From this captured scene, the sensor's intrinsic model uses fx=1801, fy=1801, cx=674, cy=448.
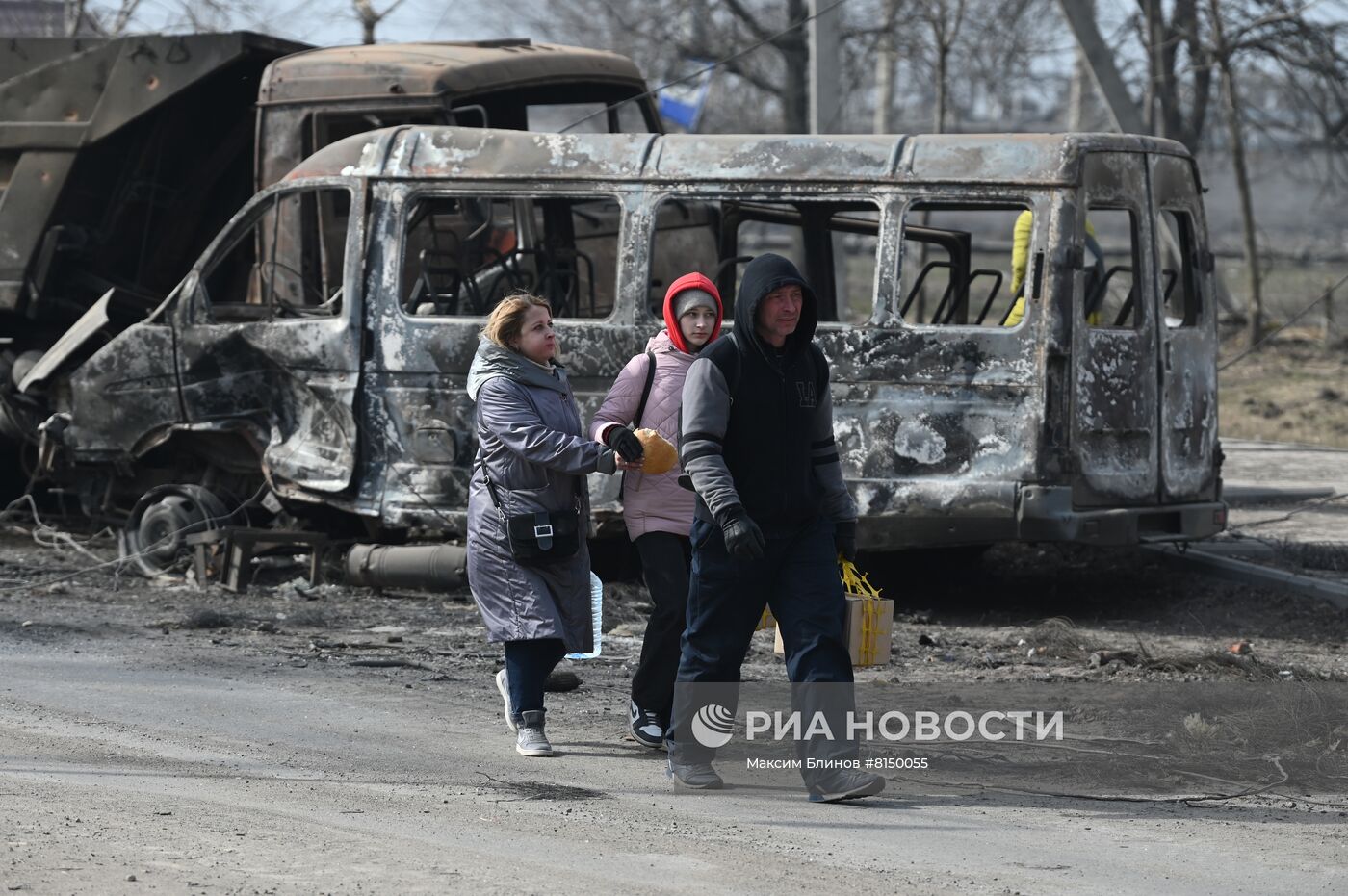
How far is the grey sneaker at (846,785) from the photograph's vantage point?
5.36 metres

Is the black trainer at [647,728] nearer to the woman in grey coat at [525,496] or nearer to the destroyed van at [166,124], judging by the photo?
the woman in grey coat at [525,496]

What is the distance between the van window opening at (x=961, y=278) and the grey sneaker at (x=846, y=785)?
388 cm

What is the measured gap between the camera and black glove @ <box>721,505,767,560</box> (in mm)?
5188

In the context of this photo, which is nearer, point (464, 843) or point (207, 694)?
point (464, 843)

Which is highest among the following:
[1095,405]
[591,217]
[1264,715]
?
[591,217]

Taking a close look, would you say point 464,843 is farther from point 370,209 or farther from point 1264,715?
point 370,209

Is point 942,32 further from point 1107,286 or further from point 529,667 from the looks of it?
point 529,667

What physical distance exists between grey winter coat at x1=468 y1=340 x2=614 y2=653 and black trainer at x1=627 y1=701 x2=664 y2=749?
0.97ft

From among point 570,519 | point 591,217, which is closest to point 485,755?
point 570,519

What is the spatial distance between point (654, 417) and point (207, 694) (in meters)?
2.17

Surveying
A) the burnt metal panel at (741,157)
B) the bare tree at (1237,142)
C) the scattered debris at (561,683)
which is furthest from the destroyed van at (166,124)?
the bare tree at (1237,142)

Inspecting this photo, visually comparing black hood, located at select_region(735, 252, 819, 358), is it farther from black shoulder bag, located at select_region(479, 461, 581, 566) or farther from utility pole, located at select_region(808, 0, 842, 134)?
utility pole, located at select_region(808, 0, 842, 134)

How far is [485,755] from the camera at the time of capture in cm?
597

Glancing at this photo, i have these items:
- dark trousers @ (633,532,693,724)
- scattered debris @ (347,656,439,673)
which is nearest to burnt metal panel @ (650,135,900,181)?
scattered debris @ (347,656,439,673)
